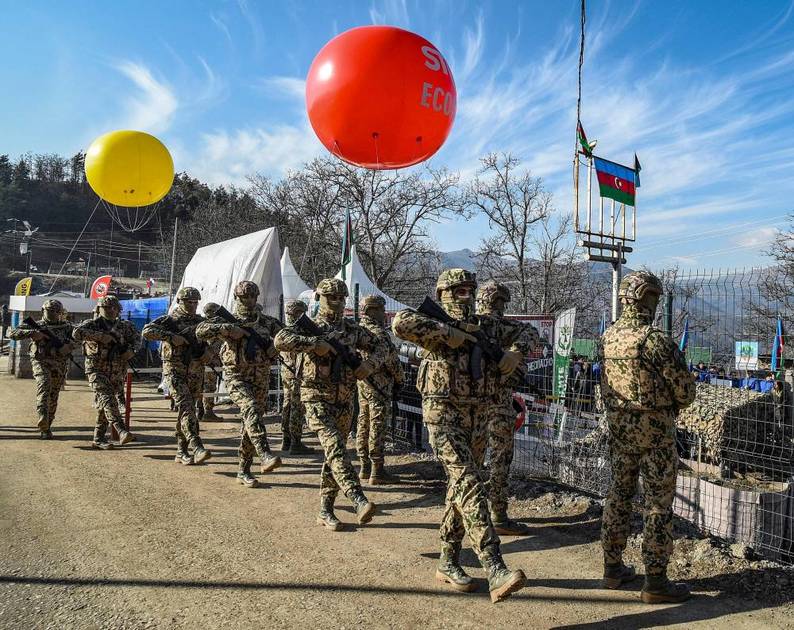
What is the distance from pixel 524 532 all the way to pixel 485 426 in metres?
1.64

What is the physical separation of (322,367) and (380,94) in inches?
142

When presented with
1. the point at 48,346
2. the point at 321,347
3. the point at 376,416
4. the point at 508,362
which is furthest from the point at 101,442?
the point at 508,362

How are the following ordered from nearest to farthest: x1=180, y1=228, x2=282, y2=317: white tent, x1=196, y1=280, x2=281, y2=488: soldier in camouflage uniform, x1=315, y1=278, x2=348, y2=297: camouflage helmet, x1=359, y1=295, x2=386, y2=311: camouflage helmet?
x1=315, y1=278, x2=348, y2=297: camouflage helmet, x1=196, y1=280, x2=281, y2=488: soldier in camouflage uniform, x1=359, y1=295, x2=386, y2=311: camouflage helmet, x1=180, y1=228, x2=282, y2=317: white tent

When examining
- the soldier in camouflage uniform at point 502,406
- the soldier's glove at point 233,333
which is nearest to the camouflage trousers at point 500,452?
the soldier in camouflage uniform at point 502,406

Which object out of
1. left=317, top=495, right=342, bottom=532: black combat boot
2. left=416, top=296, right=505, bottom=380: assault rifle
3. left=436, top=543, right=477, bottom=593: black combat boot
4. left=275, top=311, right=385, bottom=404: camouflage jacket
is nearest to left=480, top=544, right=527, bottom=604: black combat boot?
left=436, top=543, right=477, bottom=593: black combat boot

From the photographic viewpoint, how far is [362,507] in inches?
186

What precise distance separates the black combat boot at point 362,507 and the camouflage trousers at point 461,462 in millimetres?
869

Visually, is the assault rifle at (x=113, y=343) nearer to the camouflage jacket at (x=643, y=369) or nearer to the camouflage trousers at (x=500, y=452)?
the camouflage trousers at (x=500, y=452)

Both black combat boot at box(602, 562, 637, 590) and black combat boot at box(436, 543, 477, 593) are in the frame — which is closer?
black combat boot at box(436, 543, 477, 593)

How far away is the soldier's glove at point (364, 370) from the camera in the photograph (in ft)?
16.9

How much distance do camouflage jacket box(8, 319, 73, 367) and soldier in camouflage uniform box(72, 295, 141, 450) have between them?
0.95 m

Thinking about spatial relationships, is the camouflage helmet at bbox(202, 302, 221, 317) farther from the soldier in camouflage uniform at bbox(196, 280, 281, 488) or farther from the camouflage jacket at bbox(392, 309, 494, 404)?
the camouflage jacket at bbox(392, 309, 494, 404)

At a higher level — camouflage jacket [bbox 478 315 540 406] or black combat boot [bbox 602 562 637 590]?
camouflage jacket [bbox 478 315 540 406]

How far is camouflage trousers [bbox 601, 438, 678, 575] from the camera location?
3709 mm
